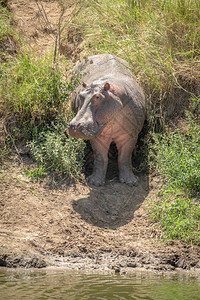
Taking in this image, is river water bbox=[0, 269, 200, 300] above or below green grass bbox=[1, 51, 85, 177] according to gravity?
below

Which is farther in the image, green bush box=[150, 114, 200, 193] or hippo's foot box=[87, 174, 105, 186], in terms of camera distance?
hippo's foot box=[87, 174, 105, 186]

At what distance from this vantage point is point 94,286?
15.6ft

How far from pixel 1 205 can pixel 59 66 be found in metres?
3.04

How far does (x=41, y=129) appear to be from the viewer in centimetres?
766

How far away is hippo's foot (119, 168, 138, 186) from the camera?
7156 mm

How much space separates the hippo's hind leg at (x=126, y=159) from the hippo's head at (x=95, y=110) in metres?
0.57

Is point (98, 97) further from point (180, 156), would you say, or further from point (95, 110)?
point (180, 156)

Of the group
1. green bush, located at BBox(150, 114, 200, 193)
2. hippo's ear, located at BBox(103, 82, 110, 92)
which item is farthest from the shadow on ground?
hippo's ear, located at BBox(103, 82, 110, 92)

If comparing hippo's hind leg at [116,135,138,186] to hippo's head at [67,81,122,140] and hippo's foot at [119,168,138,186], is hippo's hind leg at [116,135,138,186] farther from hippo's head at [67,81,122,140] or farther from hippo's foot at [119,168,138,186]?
hippo's head at [67,81,122,140]

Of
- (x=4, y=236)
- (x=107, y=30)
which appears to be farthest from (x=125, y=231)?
(x=107, y=30)

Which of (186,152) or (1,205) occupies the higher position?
(186,152)

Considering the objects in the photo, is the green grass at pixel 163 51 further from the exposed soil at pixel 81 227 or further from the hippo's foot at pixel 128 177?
the exposed soil at pixel 81 227

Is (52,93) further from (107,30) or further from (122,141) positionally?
(107,30)

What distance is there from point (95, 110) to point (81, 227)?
1.52m
